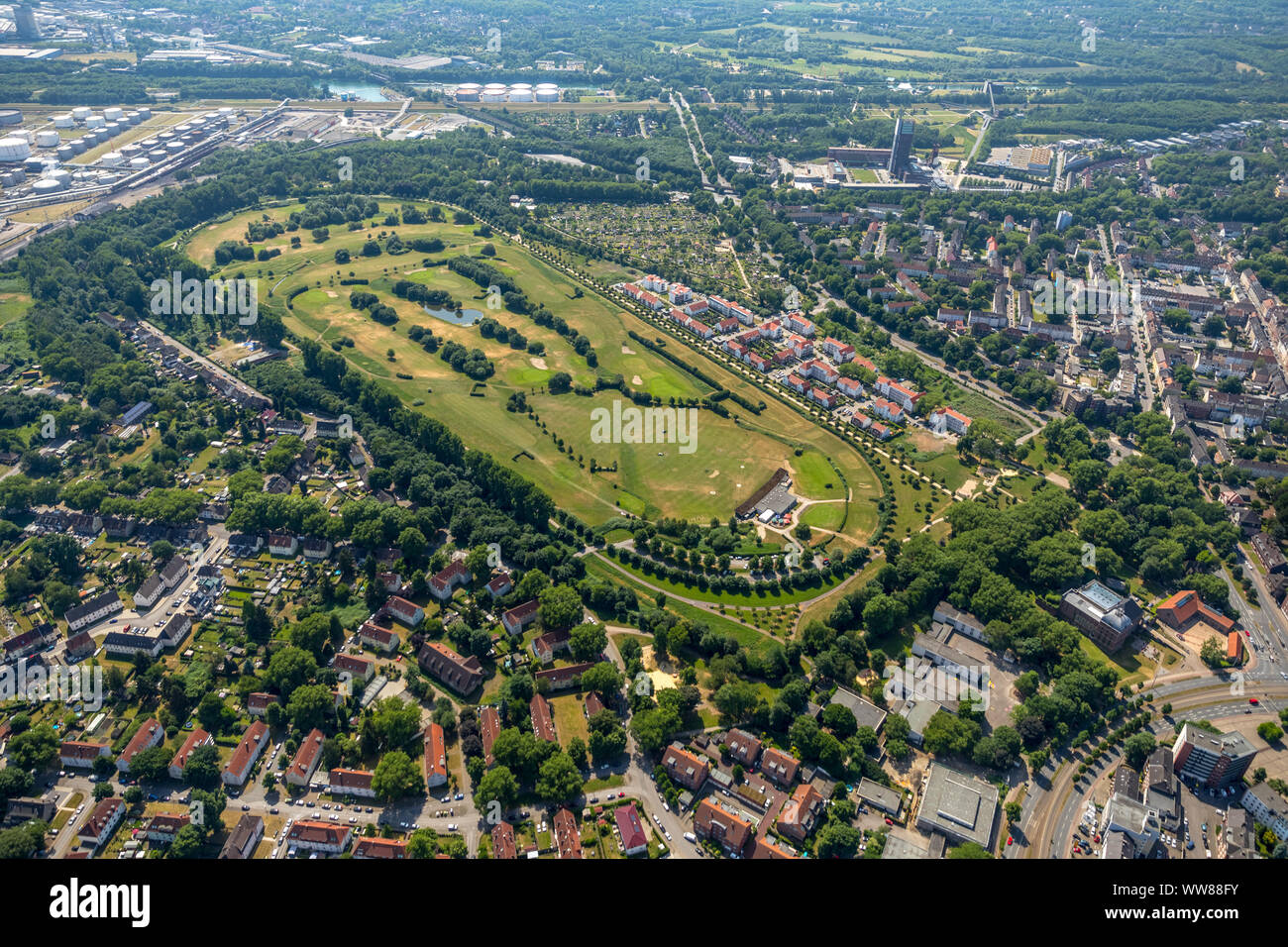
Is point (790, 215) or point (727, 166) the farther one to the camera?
point (727, 166)

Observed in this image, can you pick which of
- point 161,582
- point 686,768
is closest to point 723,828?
point 686,768

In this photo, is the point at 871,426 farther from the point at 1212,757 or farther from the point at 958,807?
the point at 958,807

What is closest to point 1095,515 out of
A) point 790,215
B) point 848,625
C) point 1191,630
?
point 1191,630

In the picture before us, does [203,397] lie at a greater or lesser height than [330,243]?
lesser

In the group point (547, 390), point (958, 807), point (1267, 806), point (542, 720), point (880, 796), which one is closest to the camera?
point (958, 807)

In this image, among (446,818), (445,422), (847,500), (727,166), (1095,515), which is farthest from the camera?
(727,166)

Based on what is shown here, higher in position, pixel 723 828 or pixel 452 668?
pixel 452 668

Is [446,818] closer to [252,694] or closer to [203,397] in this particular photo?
[252,694]

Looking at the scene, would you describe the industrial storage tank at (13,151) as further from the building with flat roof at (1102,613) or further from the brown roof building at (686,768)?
the building with flat roof at (1102,613)
